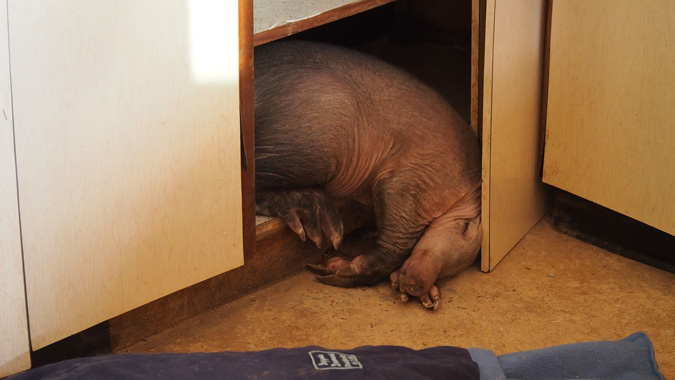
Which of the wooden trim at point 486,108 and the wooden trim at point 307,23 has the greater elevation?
the wooden trim at point 307,23

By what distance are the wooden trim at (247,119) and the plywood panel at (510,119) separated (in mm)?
975

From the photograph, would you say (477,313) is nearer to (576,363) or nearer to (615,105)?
(576,363)

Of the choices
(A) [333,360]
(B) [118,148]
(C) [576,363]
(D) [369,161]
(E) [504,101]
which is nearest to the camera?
(A) [333,360]

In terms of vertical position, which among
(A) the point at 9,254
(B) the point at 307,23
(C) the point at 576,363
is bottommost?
(C) the point at 576,363

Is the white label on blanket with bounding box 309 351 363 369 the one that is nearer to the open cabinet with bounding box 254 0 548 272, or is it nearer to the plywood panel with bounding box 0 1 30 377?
the plywood panel with bounding box 0 1 30 377

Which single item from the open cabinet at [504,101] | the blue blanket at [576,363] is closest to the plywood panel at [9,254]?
the open cabinet at [504,101]

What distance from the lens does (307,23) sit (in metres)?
2.83

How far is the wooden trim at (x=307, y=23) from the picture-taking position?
2711mm

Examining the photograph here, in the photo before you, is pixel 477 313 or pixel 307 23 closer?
pixel 307 23

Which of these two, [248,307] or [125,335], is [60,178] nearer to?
[125,335]

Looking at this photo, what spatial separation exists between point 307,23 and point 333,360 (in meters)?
1.23

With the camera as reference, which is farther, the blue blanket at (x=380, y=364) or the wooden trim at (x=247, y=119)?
the wooden trim at (x=247, y=119)

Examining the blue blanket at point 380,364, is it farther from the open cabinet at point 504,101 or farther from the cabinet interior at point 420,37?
the cabinet interior at point 420,37

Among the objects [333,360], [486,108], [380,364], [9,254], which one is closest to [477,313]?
[486,108]
